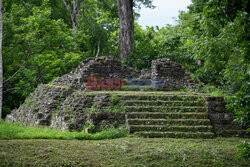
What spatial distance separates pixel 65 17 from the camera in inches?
1055

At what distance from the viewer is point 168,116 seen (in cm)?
935

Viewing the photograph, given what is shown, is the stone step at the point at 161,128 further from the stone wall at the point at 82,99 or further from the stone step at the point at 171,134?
the stone wall at the point at 82,99

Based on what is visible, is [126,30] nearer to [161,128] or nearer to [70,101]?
[70,101]

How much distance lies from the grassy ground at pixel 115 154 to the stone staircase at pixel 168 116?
106 cm

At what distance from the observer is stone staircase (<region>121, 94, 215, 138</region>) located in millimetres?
8672

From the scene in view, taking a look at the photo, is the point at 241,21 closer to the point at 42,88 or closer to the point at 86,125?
the point at 86,125

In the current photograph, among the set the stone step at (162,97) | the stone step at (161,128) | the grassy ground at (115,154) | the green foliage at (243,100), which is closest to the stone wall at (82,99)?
the stone step at (162,97)

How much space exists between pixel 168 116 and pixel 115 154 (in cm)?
325

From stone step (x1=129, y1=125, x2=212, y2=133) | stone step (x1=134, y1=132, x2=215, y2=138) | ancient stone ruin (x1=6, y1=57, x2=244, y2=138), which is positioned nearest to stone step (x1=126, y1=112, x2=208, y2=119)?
ancient stone ruin (x1=6, y1=57, x2=244, y2=138)

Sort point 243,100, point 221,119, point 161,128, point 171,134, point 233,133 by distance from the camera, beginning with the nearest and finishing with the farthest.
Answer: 1. point 243,100
2. point 171,134
3. point 161,128
4. point 233,133
5. point 221,119

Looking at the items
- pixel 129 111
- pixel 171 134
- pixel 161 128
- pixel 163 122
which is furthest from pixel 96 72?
pixel 171 134

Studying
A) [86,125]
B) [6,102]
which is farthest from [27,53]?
[86,125]

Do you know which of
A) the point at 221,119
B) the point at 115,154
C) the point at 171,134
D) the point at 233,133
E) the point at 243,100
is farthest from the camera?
the point at 221,119

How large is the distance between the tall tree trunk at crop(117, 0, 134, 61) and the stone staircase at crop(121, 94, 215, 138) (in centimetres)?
769
